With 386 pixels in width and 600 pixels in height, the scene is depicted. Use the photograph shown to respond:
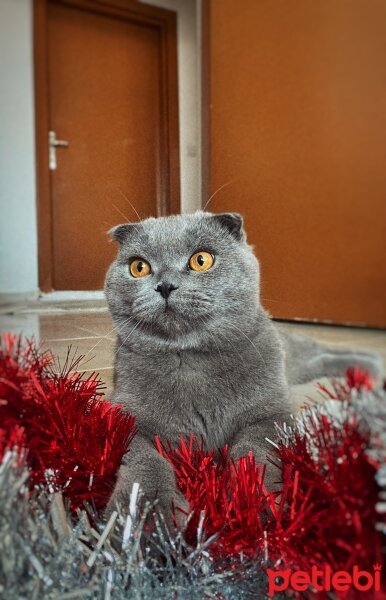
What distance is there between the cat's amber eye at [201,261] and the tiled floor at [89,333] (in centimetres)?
12

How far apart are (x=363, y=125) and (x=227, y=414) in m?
0.37

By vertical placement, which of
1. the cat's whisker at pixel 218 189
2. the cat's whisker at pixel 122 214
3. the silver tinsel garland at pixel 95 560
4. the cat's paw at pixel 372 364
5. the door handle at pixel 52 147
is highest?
the door handle at pixel 52 147

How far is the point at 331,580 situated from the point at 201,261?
377 mm

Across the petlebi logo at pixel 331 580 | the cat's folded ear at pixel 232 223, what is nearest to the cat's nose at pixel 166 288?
the cat's folded ear at pixel 232 223

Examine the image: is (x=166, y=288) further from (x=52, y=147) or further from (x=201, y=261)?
(x=52, y=147)

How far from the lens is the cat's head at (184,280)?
60 cm

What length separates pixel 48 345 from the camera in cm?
56

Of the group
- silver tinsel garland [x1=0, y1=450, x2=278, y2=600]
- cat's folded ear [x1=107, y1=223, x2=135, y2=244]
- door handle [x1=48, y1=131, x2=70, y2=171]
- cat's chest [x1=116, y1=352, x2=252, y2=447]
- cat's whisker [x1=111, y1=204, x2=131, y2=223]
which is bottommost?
silver tinsel garland [x1=0, y1=450, x2=278, y2=600]

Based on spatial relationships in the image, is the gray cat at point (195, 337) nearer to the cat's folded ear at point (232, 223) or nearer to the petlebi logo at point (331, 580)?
the cat's folded ear at point (232, 223)

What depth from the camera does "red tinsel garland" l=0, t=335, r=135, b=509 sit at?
0.48 metres

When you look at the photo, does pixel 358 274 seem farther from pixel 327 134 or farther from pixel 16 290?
pixel 16 290

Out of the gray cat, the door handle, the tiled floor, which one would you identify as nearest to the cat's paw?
the tiled floor

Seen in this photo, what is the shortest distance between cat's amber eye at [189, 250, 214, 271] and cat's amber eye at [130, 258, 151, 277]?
0.19ft

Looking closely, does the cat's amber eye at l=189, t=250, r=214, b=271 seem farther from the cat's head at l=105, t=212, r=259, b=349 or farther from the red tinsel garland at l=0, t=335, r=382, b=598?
the red tinsel garland at l=0, t=335, r=382, b=598
